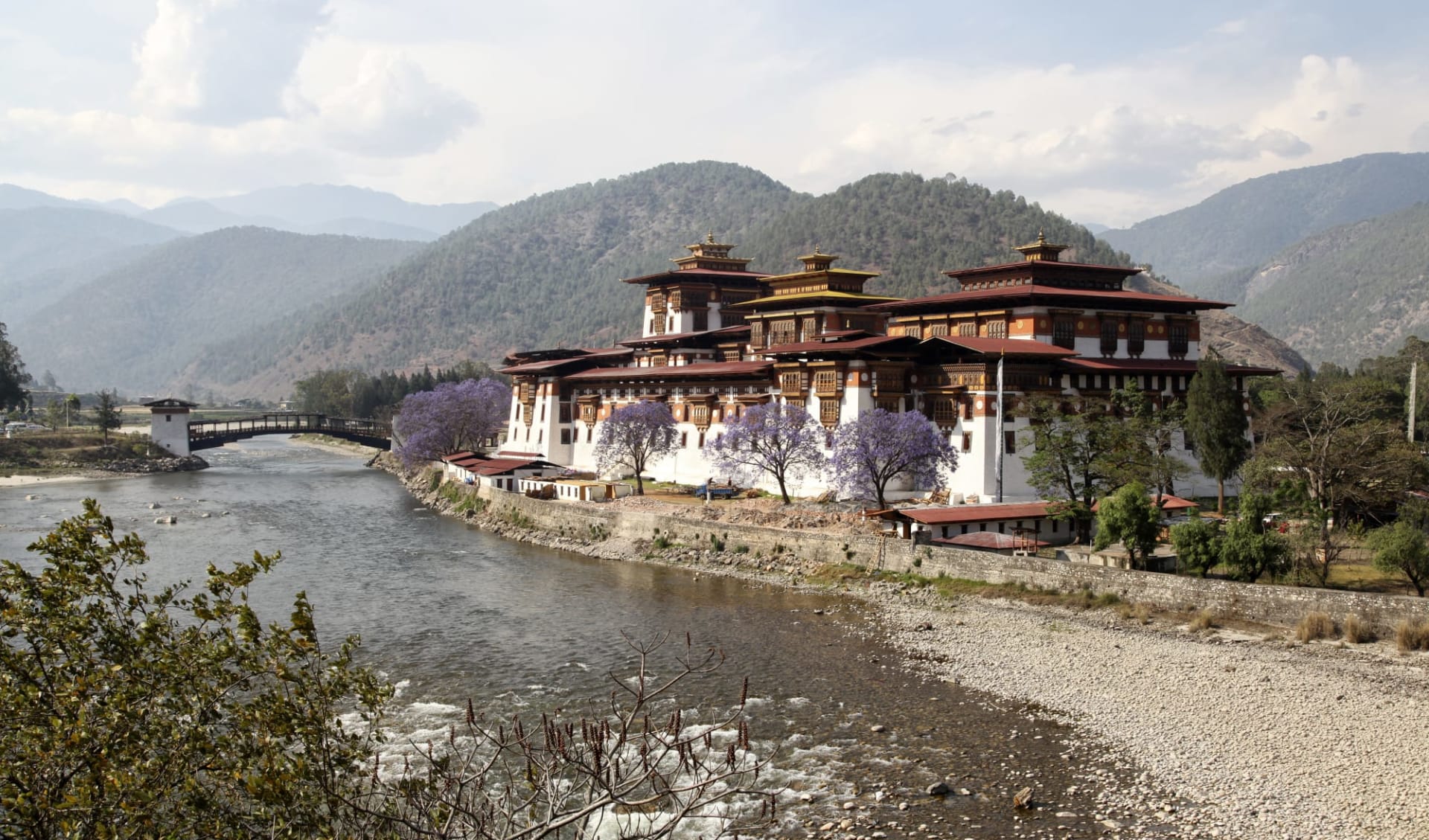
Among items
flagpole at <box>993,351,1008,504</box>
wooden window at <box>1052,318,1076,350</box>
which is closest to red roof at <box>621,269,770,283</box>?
wooden window at <box>1052,318,1076,350</box>

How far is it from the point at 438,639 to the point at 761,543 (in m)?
17.5

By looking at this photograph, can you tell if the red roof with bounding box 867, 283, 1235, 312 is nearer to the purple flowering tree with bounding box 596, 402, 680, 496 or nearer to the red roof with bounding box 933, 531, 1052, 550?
the purple flowering tree with bounding box 596, 402, 680, 496

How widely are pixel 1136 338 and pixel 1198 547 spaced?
26.6 m

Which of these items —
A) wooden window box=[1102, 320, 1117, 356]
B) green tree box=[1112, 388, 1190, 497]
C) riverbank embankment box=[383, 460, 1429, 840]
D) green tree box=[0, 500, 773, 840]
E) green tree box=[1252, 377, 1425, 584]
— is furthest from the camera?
wooden window box=[1102, 320, 1117, 356]

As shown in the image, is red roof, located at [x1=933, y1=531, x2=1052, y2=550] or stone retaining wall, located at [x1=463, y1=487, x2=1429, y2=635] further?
red roof, located at [x1=933, y1=531, x2=1052, y2=550]

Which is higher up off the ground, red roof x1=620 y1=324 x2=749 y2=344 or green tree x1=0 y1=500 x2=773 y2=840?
red roof x1=620 y1=324 x2=749 y2=344

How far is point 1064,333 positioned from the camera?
62.7 meters

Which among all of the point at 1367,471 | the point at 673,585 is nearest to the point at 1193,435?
the point at 1367,471

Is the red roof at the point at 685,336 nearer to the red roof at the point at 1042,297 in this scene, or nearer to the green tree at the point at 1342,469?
the red roof at the point at 1042,297

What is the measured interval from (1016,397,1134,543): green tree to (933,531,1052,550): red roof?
90.1 inches

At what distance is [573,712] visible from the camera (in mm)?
30672

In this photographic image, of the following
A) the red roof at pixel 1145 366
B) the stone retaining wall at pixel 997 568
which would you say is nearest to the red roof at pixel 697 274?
the stone retaining wall at pixel 997 568

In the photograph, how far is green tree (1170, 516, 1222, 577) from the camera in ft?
132

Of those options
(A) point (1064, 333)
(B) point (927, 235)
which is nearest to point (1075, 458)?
(A) point (1064, 333)
